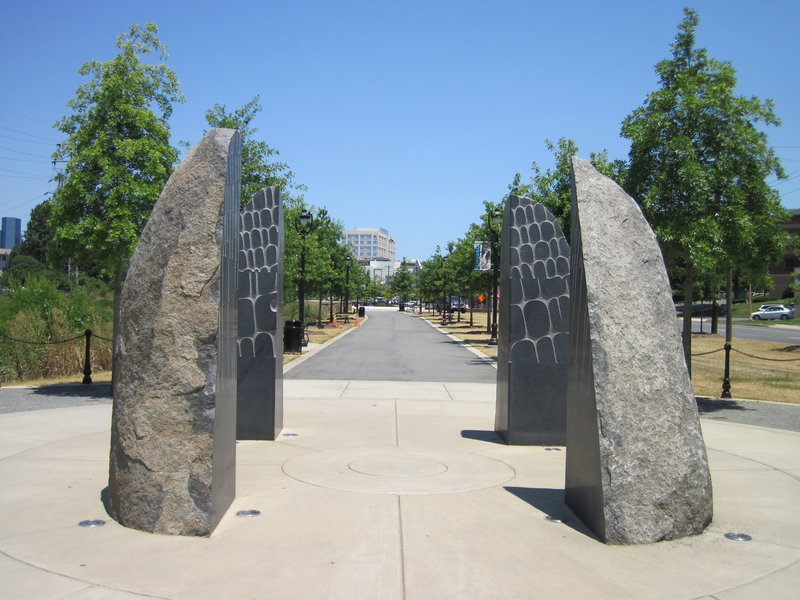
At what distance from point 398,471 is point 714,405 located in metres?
8.39

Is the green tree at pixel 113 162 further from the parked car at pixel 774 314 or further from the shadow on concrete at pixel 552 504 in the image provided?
the parked car at pixel 774 314

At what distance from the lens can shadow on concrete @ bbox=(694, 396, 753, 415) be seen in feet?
42.0

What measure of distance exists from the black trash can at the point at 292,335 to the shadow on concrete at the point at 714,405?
40.6ft

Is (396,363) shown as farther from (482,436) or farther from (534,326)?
(534,326)

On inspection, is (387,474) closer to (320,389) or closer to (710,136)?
(320,389)

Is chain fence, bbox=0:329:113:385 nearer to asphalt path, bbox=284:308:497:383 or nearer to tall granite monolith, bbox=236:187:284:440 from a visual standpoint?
asphalt path, bbox=284:308:497:383

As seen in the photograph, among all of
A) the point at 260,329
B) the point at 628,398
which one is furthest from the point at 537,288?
the point at 628,398

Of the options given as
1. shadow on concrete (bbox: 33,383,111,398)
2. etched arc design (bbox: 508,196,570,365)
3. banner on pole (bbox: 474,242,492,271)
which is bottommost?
shadow on concrete (bbox: 33,383,111,398)

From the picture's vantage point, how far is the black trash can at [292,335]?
22422mm

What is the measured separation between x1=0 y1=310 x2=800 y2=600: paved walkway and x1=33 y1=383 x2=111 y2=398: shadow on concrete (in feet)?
14.4

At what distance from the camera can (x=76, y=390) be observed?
534 inches

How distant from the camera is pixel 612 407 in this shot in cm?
529

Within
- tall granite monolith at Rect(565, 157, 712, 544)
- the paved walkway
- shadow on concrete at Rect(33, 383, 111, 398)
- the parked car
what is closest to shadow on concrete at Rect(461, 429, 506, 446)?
the paved walkway

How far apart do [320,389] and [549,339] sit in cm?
657
